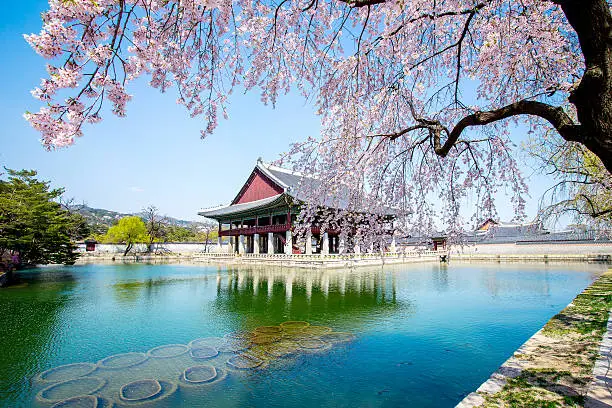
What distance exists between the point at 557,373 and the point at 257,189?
3251cm

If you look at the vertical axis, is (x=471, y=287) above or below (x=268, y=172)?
below

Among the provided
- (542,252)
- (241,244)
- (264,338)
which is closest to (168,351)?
(264,338)

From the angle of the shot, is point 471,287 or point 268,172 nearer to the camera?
point 471,287

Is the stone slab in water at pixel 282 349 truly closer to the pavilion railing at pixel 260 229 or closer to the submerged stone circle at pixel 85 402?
the submerged stone circle at pixel 85 402

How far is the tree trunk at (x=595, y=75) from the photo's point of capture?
7.40ft

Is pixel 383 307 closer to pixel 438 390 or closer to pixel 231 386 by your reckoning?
pixel 438 390

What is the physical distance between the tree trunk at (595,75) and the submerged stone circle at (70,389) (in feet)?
21.4

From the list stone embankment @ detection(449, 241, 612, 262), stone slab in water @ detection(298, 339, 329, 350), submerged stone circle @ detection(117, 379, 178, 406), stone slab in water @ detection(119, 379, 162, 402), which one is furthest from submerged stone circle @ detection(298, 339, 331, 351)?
stone embankment @ detection(449, 241, 612, 262)

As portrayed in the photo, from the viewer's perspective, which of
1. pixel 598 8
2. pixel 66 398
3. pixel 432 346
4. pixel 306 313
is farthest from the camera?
pixel 306 313

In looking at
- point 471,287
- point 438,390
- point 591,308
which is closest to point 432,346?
point 438,390

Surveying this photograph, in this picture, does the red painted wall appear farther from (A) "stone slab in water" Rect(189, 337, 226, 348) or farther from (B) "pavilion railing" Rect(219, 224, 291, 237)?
(A) "stone slab in water" Rect(189, 337, 226, 348)

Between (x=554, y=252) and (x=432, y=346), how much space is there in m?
36.7

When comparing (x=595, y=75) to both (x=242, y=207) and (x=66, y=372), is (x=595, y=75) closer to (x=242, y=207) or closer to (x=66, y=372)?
(x=66, y=372)

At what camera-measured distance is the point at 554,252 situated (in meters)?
34.5
